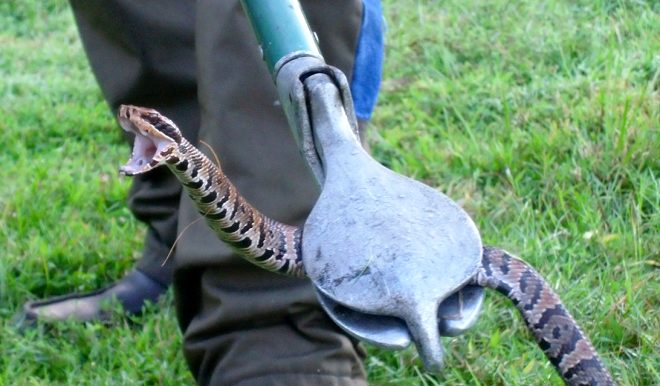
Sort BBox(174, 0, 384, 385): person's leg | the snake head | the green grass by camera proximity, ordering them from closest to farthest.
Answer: the snake head < BBox(174, 0, 384, 385): person's leg < the green grass

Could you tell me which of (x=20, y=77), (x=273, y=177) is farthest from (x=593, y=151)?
(x=20, y=77)

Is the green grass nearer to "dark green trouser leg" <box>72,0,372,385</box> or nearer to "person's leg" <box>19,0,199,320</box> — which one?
"person's leg" <box>19,0,199,320</box>

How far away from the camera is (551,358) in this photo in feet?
8.34

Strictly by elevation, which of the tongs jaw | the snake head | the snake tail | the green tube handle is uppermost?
the green tube handle

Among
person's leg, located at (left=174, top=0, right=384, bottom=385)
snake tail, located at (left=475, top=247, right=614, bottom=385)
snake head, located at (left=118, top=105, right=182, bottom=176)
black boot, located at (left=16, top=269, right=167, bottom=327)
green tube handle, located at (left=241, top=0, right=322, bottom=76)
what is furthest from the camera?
black boot, located at (left=16, top=269, right=167, bottom=327)

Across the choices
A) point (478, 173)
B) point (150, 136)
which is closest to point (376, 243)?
point (150, 136)

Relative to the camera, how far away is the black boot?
128 inches

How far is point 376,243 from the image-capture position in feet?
5.19

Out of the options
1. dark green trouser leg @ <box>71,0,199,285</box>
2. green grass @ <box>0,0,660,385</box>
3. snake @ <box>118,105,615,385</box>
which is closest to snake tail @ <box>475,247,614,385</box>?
snake @ <box>118,105,615,385</box>

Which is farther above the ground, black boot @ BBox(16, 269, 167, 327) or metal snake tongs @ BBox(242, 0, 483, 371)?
metal snake tongs @ BBox(242, 0, 483, 371)

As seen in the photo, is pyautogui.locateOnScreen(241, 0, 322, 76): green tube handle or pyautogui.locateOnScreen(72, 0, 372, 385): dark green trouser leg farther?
pyautogui.locateOnScreen(72, 0, 372, 385): dark green trouser leg

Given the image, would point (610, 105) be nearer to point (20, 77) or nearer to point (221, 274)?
point (221, 274)

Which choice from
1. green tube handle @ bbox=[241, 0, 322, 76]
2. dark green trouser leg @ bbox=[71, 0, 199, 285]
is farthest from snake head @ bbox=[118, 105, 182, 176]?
dark green trouser leg @ bbox=[71, 0, 199, 285]

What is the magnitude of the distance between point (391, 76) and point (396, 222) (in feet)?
10.3
